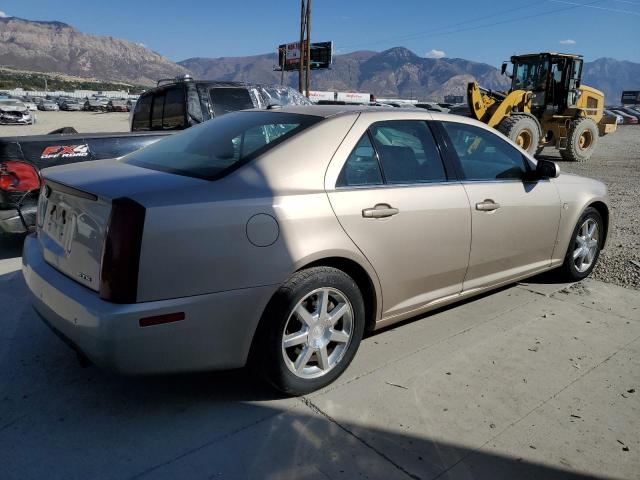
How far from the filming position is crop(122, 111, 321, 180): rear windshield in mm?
2831

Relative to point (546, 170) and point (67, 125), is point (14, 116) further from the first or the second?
point (546, 170)

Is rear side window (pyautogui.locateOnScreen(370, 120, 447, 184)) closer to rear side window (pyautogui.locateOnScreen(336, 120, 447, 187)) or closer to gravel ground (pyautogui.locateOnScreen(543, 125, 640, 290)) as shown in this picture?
rear side window (pyautogui.locateOnScreen(336, 120, 447, 187))

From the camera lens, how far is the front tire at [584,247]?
461 cm

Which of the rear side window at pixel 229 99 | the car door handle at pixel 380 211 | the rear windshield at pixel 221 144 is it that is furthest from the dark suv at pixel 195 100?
the car door handle at pixel 380 211

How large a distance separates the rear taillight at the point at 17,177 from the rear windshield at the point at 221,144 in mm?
1912

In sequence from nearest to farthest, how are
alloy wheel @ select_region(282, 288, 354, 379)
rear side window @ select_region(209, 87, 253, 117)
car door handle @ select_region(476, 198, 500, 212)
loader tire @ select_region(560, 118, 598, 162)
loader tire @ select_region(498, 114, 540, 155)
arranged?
alloy wheel @ select_region(282, 288, 354, 379), car door handle @ select_region(476, 198, 500, 212), rear side window @ select_region(209, 87, 253, 117), loader tire @ select_region(498, 114, 540, 155), loader tire @ select_region(560, 118, 598, 162)

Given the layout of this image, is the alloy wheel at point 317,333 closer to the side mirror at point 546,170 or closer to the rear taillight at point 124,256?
the rear taillight at point 124,256

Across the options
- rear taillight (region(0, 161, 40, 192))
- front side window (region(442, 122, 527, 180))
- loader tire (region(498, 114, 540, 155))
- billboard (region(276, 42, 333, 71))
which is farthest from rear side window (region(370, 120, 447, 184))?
billboard (region(276, 42, 333, 71))

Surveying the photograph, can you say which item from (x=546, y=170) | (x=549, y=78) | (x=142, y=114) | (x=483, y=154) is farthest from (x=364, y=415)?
(x=549, y=78)

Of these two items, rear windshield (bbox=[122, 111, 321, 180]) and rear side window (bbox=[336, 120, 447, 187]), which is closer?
rear windshield (bbox=[122, 111, 321, 180])

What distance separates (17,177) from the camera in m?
4.71

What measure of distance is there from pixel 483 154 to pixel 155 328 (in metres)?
2.69

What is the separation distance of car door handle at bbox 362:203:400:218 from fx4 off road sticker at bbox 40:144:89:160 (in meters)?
3.37

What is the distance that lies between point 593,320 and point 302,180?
2679 millimetres
